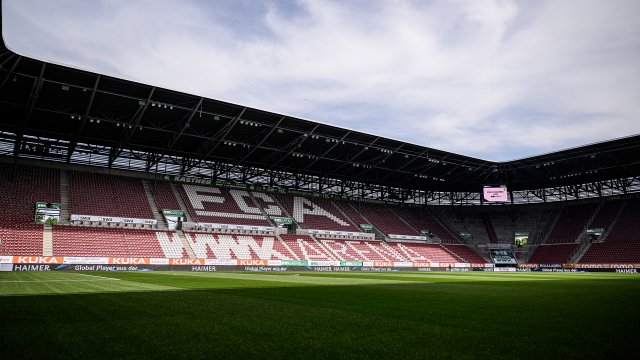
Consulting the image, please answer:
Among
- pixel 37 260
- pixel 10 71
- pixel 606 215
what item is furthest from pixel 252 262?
pixel 606 215

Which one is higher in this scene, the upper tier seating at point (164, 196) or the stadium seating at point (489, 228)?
the upper tier seating at point (164, 196)

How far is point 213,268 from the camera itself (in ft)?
123

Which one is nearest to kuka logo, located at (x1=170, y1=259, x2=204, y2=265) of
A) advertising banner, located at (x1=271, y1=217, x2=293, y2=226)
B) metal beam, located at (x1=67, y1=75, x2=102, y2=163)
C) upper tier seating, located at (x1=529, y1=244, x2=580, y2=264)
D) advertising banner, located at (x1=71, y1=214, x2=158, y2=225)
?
advertising banner, located at (x1=71, y1=214, x2=158, y2=225)

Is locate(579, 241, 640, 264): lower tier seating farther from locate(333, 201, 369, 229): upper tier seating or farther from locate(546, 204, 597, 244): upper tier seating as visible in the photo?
locate(333, 201, 369, 229): upper tier seating

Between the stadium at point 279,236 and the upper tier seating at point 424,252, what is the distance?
34 cm

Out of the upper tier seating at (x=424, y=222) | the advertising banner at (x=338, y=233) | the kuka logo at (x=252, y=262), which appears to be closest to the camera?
the kuka logo at (x=252, y=262)

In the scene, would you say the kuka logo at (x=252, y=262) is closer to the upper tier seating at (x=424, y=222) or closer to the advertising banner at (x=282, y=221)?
the advertising banner at (x=282, y=221)

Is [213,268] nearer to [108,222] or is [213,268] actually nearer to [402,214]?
[108,222]

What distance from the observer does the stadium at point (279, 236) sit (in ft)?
17.1

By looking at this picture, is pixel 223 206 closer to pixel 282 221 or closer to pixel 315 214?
pixel 282 221

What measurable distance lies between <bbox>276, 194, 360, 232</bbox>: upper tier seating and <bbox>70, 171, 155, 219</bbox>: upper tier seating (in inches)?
661

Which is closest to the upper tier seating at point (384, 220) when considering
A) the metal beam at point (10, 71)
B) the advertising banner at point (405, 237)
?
the advertising banner at point (405, 237)

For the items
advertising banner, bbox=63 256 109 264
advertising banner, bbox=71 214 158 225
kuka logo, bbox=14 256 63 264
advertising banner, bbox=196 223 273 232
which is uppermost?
advertising banner, bbox=71 214 158 225

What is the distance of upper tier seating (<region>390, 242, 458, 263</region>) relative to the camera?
51.0m
